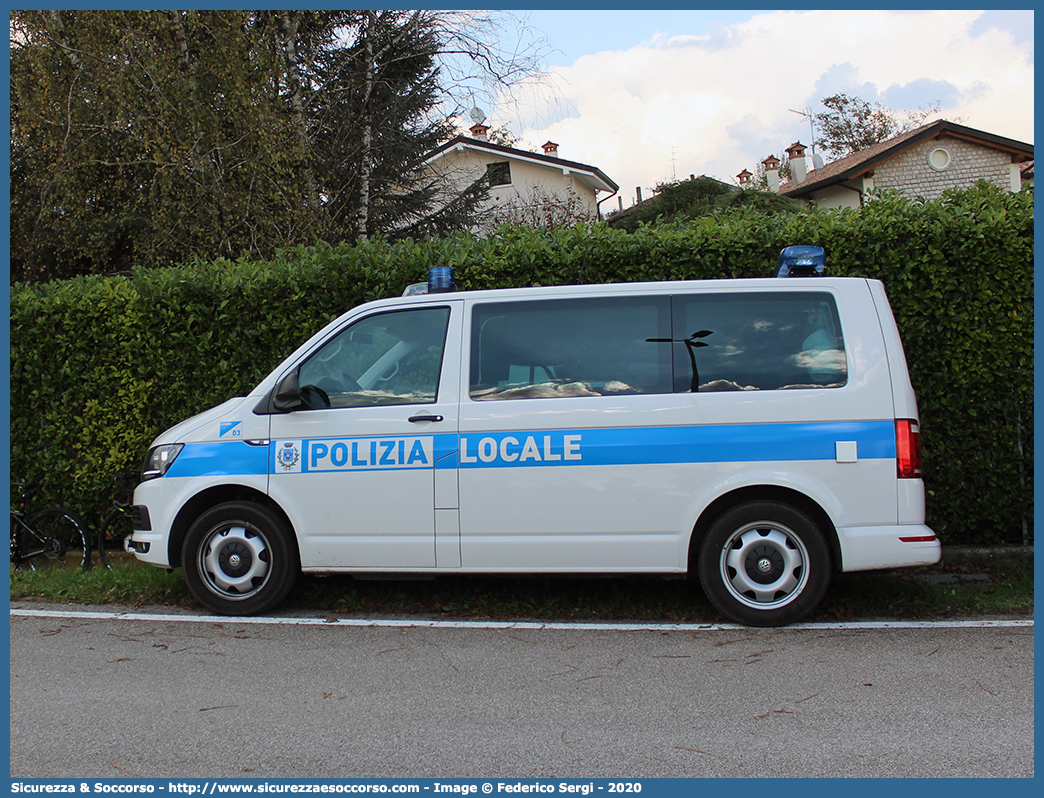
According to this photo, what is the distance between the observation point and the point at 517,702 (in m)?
3.98

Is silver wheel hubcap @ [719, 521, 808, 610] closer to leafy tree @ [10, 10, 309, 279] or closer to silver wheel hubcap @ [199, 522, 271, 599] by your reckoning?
silver wheel hubcap @ [199, 522, 271, 599]

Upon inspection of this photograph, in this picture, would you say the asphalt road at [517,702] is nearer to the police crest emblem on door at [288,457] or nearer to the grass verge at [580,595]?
the grass verge at [580,595]

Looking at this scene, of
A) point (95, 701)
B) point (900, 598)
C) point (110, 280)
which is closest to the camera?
point (95, 701)

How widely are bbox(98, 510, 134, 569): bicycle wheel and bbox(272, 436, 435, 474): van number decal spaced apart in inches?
114

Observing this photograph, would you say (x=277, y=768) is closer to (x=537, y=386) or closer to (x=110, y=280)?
(x=537, y=386)

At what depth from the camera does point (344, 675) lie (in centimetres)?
442

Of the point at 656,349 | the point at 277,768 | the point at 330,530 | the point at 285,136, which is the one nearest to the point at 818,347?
the point at 656,349

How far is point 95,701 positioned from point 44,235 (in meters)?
13.4

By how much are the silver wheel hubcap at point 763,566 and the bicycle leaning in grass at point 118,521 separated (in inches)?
194

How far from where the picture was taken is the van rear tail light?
4.95 m

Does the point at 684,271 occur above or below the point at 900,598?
above

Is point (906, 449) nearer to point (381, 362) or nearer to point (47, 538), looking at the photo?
point (381, 362)

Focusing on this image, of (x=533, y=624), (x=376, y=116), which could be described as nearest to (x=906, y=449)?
(x=533, y=624)

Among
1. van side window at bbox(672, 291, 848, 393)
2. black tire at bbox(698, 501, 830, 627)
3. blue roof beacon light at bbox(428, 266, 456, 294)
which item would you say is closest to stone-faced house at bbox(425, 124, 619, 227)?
blue roof beacon light at bbox(428, 266, 456, 294)
